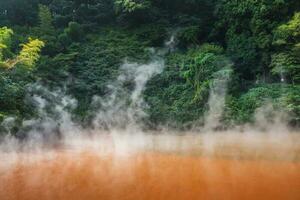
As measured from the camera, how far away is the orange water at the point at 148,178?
682cm

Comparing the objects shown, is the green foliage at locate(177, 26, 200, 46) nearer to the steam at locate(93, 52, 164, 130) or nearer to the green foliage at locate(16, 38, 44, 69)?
the steam at locate(93, 52, 164, 130)

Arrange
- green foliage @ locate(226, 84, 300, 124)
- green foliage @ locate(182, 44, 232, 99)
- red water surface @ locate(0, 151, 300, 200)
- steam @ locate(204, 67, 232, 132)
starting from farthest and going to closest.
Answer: green foliage @ locate(182, 44, 232, 99)
steam @ locate(204, 67, 232, 132)
green foliage @ locate(226, 84, 300, 124)
red water surface @ locate(0, 151, 300, 200)

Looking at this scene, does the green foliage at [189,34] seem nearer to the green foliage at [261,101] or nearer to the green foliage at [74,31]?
the green foliage at [261,101]

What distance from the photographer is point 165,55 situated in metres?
Result: 16.9

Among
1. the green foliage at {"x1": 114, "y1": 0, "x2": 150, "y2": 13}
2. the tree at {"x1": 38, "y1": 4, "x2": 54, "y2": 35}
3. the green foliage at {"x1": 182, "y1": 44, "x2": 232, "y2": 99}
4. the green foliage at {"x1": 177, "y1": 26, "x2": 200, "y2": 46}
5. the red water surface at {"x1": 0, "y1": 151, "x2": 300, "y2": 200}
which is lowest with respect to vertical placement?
the red water surface at {"x1": 0, "y1": 151, "x2": 300, "y2": 200}

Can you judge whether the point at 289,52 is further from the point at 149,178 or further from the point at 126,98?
the point at 149,178

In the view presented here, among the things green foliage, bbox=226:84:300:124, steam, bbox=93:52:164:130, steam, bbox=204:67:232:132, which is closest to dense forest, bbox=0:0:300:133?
green foliage, bbox=226:84:300:124

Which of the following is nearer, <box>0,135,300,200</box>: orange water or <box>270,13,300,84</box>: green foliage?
<box>0,135,300,200</box>: orange water

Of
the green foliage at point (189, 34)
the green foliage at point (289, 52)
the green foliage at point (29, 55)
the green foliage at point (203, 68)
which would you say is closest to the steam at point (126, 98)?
the green foliage at point (189, 34)

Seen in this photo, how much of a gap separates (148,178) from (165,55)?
9.66 metres

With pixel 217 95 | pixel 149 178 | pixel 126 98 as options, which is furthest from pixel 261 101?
pixel 149 178

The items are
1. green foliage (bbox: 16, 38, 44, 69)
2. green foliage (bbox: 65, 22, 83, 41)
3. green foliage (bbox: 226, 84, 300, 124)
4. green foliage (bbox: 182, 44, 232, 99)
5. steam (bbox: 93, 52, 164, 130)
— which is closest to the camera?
green foliage (bbox: 226, 84, 300, 124)

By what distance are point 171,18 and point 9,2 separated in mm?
8022

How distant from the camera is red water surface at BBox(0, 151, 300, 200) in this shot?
6.80 metres
